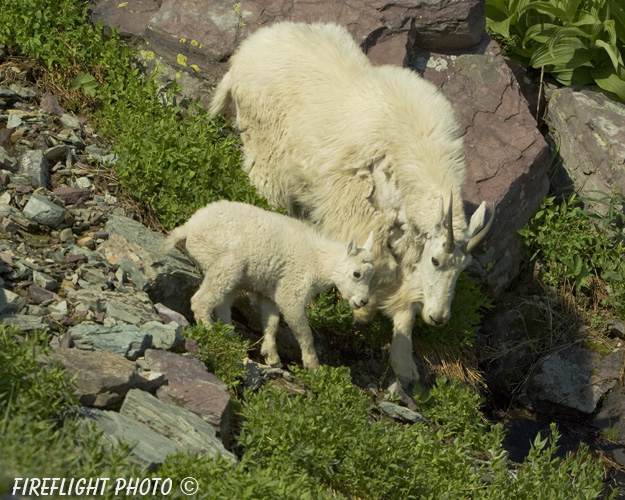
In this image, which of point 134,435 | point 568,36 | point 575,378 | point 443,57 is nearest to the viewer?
point 134,435

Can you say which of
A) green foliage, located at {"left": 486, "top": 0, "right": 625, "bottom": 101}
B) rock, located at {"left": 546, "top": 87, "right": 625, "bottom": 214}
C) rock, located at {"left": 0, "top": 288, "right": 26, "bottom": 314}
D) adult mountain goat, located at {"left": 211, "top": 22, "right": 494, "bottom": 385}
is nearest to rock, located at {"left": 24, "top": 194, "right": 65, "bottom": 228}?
rock, located at {"left": 0, "top": 288, "right": 26, "bottom": 314}

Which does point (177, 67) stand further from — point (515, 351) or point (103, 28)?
point (515, 351)

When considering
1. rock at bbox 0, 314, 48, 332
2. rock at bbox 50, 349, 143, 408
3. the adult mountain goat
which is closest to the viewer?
rock at bbox 50, 349, 143, 408

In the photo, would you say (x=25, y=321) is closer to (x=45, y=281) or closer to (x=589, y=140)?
(x=45, y=281)

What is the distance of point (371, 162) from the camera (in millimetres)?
7926

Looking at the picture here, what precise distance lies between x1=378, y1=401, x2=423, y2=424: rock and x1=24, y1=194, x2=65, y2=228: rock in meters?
3.10

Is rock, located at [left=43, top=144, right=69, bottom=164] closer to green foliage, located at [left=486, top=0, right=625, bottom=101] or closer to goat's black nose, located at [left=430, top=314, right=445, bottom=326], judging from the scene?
goat's black nose, located at [left=430, top=314, right=445, bottom=326]

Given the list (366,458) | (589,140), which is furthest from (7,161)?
(589,140)

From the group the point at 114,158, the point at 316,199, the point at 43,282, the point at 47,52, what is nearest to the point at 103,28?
the point at 47,52

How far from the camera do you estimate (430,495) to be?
594 centimetres

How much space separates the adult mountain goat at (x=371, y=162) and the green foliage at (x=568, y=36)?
130 inches

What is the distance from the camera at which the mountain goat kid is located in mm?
7094

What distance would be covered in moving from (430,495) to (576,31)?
6.77 metres

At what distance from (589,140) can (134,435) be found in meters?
7.41
